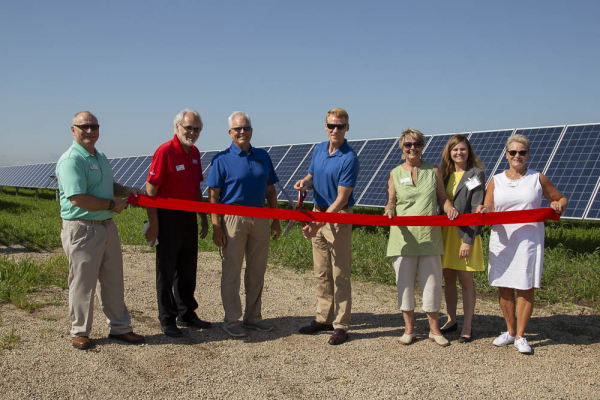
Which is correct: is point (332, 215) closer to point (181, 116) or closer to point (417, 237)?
point (417, 237)

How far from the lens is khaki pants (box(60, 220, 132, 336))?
4238mm

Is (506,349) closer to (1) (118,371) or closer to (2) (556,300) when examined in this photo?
(2) (556,300)

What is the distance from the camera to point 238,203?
15.5ft

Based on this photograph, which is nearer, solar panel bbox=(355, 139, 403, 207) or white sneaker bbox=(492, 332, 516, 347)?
white sneaker bbox=(492, 332, 516, 347)

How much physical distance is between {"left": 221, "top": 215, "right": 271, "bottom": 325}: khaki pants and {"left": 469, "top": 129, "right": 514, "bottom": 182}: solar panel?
26.2ft

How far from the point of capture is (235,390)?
359cm

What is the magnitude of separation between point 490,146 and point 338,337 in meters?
9.14

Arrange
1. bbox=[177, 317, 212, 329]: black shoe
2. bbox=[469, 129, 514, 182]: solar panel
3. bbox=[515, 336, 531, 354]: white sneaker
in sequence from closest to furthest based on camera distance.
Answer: bbox=[515, 336, 531, 354]: white sneaker → bbox=[177, 317, 212, 329]: black shoe → bbox=[469, 129, 514, 182]: solar panel

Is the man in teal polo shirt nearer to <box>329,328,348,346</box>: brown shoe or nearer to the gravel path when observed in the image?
the gravel path

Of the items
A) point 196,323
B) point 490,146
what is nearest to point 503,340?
point 196,323

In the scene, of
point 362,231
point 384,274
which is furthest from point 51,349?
point 362,231

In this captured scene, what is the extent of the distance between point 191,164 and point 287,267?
144 inches

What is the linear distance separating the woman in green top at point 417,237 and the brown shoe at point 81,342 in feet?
9.29

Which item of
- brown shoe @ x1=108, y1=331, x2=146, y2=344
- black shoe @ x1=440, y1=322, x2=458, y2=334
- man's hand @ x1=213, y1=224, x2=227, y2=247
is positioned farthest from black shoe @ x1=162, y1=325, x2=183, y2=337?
black shoe @ x1=440, y1=322, x2=458, y2=334
